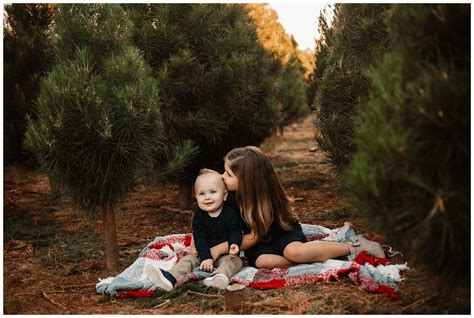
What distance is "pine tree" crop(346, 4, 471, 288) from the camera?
2.58m

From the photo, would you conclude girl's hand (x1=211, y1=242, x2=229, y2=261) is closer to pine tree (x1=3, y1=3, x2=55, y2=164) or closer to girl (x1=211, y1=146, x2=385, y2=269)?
girl (x1=211, y1=146, x2=385, y2=269)

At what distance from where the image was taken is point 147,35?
6383 mm

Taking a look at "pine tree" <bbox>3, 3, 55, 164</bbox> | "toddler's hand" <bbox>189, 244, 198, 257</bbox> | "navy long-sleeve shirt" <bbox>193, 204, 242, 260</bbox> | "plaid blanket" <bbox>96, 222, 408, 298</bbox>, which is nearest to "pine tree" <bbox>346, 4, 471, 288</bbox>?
"plaid blanket" <bbox>96, 222, 408, 298</bbox>

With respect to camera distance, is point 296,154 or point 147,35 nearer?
point 147,35

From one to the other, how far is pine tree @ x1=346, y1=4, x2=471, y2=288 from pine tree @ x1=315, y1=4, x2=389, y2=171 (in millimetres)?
2179

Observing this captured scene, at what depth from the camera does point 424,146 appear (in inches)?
103

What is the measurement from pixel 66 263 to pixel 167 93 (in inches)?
94.0

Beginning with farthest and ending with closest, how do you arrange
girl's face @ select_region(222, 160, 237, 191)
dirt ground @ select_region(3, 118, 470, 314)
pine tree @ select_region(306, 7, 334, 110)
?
pine tree @ select_region(306, 7, 334, 110) < girl's face @ select_region(222, 160, 237, 191) < dirt ground @ select_region(3, 118, 470, 314)

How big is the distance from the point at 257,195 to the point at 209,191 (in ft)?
1.32

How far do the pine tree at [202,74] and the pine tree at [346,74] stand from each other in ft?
4.94

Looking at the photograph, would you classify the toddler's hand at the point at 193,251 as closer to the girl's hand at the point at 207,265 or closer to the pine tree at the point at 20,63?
the girl's hand at the point at 207,265

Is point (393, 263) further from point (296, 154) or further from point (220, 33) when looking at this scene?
point (296, 154)

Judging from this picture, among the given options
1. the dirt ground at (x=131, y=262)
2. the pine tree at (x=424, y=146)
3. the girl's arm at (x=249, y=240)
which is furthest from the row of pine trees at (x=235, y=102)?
the girl's arm at (x=249, y=240)

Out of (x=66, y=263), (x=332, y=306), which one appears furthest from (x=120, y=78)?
(x=332, y=306)
